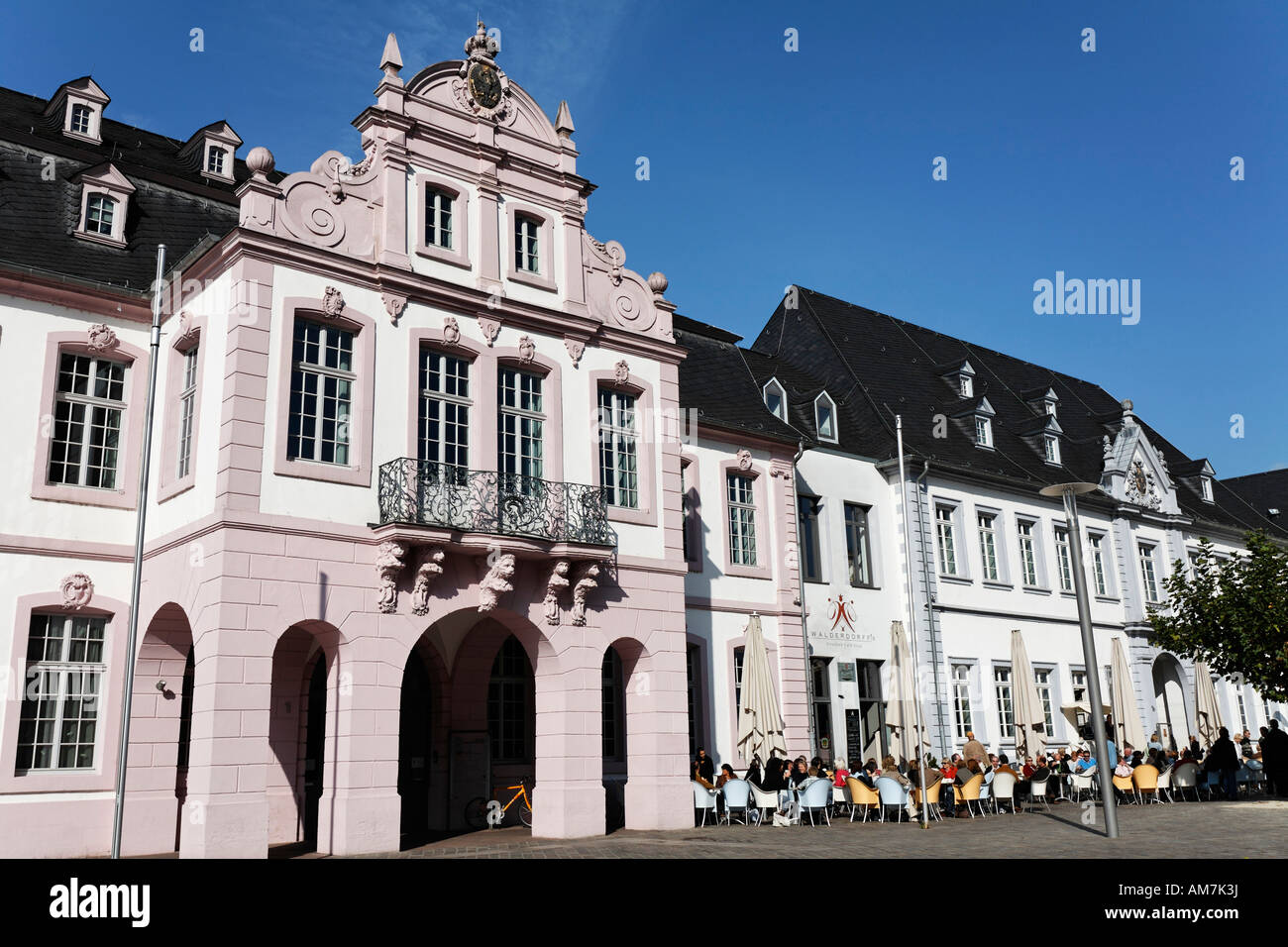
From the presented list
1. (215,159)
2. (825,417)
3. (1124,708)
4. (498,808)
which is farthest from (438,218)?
(1124,708)

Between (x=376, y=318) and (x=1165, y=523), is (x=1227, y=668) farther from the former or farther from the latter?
(x=376, y=318)

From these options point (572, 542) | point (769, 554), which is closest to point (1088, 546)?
point (769, 554)

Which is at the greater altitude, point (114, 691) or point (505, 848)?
point (114, 691)

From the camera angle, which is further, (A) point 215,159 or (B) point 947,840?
(A) point 215,159

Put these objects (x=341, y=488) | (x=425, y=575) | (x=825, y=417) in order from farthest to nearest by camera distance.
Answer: (x=825, y=417) → (x=425, y=575) → (x=341, y=488)

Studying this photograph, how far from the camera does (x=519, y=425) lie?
1859cm

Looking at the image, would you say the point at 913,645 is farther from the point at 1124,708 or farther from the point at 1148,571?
the point at 1148,571

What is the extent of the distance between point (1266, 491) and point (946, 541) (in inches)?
1118

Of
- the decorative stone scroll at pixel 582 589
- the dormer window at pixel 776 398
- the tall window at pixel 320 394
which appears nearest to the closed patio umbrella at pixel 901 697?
the dormer window at pixel 776 398

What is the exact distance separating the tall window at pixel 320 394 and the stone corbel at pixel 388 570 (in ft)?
4.87

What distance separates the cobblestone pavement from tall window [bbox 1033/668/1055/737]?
36.7 ft

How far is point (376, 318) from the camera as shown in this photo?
56.4 feet

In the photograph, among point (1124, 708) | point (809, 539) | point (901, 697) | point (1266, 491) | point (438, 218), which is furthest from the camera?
point (1266, 491)
